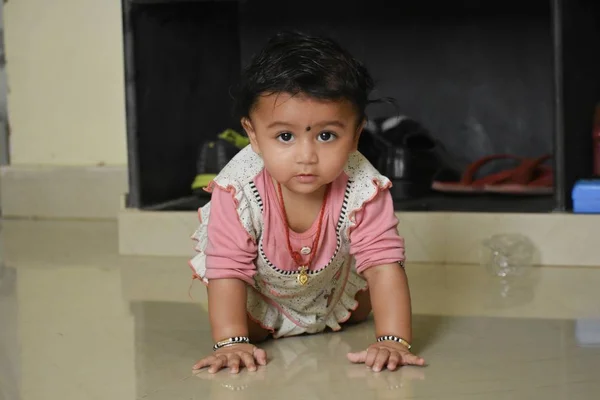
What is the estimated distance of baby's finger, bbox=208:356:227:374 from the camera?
3.78ft

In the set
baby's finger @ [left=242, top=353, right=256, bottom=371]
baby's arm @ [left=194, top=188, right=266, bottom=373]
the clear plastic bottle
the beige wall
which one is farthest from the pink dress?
the beige wall

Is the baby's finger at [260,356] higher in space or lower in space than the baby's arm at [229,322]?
lower

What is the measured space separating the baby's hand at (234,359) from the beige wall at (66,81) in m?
1.34

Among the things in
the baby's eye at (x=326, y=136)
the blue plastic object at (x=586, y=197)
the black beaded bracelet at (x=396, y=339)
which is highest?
the baby's eye at (x=326, y=136)

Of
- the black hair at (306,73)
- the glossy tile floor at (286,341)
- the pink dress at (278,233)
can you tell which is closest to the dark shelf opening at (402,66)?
the glossy tile floor at (286,341)

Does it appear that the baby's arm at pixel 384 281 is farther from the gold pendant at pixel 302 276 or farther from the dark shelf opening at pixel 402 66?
the dark shelf opening at pixel 402 66

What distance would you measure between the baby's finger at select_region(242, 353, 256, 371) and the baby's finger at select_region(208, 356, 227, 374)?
23 millimetres

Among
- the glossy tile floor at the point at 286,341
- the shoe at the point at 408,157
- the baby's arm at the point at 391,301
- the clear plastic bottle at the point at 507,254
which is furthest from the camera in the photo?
the shoe at the point at 408,157

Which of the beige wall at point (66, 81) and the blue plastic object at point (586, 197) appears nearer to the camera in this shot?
the blue plastic object at point (586, 197)

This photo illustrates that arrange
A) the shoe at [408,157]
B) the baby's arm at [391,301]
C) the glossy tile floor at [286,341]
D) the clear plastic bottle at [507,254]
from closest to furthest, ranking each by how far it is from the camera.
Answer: the glossy tile floor at [286,341] < the baby's arm at [391,301] < the clear plastic bottle at [507,254] < the shoe at [408,157]

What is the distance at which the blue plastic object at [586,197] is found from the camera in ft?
5.71

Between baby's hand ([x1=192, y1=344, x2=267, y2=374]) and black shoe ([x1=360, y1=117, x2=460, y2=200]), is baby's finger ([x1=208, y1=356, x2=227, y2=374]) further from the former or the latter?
black shoe ([x1=360, y1=117, x2=460, y2=200])

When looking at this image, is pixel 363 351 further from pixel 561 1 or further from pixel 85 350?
pixel 561 1

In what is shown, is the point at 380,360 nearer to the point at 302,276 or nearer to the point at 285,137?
the point at 302,276
